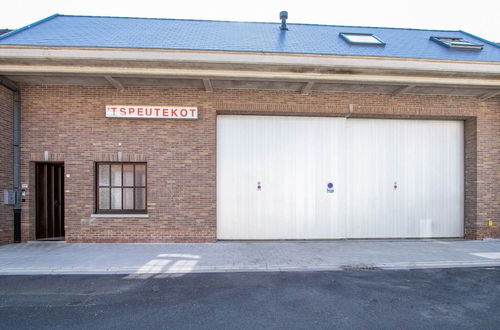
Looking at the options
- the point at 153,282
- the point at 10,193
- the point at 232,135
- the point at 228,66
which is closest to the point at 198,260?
the point at 153,282

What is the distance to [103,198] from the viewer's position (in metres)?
8.27

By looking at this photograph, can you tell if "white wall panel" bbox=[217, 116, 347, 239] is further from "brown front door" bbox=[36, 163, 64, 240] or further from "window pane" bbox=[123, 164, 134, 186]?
"brown front door" bbox=[36, 163, 64, 240]

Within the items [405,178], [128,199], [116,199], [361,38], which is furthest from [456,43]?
[116,199]

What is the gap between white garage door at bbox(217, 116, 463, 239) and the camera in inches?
339

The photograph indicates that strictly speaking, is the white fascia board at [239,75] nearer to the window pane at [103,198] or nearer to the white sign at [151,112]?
the white sign at [151,112]

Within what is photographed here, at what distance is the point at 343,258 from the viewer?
262 inches

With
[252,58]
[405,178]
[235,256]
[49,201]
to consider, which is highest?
[252,58]

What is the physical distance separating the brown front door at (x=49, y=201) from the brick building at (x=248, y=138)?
41 mm

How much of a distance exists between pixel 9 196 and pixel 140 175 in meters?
3.65

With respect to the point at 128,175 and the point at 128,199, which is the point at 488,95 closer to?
the point at 128,175

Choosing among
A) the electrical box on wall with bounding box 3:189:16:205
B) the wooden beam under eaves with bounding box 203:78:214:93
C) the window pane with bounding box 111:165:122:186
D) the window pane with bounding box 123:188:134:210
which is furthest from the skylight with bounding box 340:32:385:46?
the electrical box on wall with bounding box 3:189:16:205

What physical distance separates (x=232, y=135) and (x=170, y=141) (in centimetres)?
198

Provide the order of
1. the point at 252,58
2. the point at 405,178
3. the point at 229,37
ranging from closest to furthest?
1. the point at 252,58
2. the point at 229,37
3. the point at 405,178

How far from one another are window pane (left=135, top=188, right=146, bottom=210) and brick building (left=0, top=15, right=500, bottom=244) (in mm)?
32
